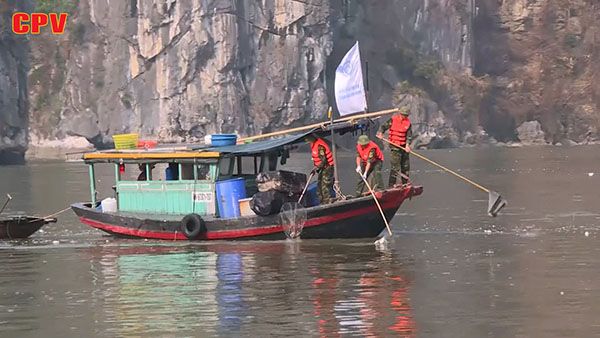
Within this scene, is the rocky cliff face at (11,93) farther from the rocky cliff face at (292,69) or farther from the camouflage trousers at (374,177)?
the camouflage trousers at (374,177)

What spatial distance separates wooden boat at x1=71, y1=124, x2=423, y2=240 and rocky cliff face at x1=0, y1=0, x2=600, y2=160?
8242 centimetres

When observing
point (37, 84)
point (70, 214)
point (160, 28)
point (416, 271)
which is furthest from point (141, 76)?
point (416, 271)

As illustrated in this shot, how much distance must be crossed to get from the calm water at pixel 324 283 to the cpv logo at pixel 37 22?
77708mm

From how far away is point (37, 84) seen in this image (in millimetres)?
128750

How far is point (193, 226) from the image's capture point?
31641 mm

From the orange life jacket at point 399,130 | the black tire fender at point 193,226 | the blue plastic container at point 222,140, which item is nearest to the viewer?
the orange life jacket at point 399,130

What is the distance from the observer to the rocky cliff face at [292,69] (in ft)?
384

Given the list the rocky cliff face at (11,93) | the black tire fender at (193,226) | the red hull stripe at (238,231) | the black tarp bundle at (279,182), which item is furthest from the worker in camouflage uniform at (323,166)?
the rocky cliff face at (11,93)

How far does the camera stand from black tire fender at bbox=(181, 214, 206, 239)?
3155 cm

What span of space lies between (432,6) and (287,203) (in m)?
110

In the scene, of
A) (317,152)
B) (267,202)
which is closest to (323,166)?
(317,152)

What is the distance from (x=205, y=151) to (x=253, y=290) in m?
8.82

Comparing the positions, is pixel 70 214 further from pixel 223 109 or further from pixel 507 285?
pixel 223 109

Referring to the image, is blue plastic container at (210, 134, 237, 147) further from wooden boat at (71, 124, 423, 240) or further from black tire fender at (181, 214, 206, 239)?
black tire fender at (181, 214, 206, 239)
